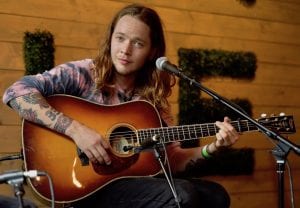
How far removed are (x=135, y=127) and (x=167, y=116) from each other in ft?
0.80

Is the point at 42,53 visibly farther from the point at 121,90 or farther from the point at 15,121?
the point at 121,90

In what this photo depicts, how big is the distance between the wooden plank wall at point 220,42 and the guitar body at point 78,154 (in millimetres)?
552

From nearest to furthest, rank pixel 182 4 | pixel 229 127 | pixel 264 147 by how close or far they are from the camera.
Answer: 1. pixel 229 127
2. pixel 182 4
3. pixel 264 147

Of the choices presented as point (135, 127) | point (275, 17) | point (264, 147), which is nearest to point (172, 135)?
point (135, 127)

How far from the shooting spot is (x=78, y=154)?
1.61m

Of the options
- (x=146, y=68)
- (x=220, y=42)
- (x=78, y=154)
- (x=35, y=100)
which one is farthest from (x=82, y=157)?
(x=220, y=42)

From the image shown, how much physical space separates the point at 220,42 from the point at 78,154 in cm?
141

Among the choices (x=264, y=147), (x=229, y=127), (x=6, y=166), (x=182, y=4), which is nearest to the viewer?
(x=229, y=127)

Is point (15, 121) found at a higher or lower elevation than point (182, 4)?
lower

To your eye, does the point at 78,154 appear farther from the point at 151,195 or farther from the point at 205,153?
→ the point at 205,153

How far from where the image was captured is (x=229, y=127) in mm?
1658

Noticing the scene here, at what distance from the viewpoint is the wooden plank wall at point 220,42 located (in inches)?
81.9

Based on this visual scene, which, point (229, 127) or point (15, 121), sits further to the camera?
point (15, 121)

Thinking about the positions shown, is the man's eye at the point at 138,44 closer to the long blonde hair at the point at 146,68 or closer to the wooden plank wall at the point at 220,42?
the long blonde hair at the point at 146,68
